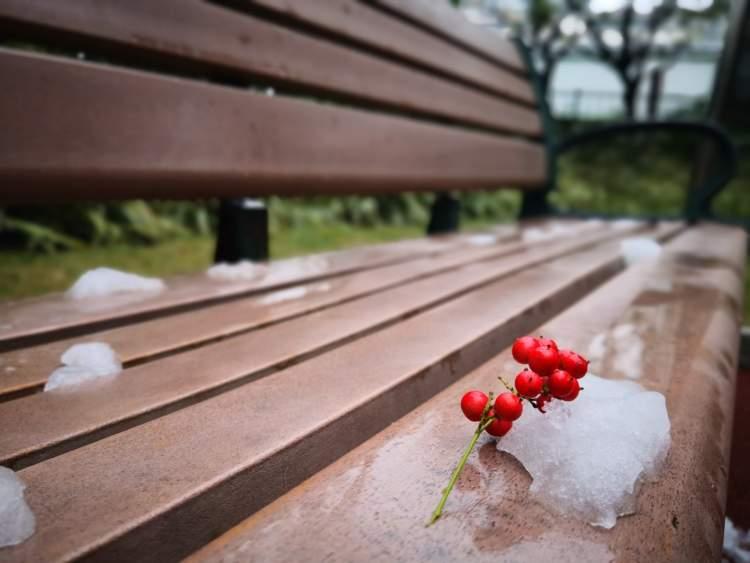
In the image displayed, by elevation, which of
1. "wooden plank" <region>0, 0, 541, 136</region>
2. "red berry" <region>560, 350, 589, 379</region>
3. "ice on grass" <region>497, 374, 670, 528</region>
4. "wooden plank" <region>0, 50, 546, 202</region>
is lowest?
"ice on grass" <region>497, 374, 670, 528</region>

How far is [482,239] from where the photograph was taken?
225 centimetres

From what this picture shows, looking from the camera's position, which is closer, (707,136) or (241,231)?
(241,231)

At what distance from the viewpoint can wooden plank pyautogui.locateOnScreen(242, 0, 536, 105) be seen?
1814 millimetres

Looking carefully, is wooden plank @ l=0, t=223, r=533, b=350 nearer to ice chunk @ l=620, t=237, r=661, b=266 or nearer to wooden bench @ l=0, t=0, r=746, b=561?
wooden bench @ l=0, t=0, r=746, b=561

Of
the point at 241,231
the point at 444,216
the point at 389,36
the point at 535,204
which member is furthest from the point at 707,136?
the point at 241,231

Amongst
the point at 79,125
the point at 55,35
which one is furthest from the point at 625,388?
the point at 55,35

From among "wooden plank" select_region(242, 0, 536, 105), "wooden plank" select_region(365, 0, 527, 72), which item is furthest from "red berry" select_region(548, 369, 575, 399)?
"wooden plank" select_region(365, 0, 527, 72)

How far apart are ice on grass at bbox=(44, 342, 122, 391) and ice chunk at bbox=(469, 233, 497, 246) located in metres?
1.51

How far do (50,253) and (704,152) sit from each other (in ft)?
14.5

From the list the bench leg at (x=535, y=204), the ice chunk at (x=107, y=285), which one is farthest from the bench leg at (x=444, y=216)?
the ice chunk at (x=107, y=285)

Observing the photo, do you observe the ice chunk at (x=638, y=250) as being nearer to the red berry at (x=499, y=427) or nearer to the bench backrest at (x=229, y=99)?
the bench backrest at (x=229, y=99)

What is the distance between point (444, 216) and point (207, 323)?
2.06 meters

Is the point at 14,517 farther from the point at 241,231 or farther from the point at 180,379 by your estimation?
the point at 241,231

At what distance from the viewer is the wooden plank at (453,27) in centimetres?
234
